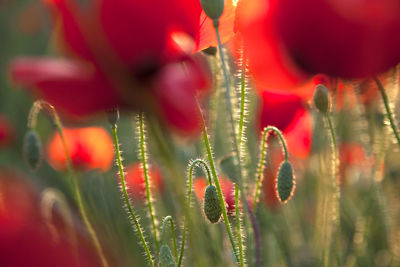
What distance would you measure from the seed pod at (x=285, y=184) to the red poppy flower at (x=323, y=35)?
10 centimetres

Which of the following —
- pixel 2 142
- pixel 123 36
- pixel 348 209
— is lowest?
pixel 348 209

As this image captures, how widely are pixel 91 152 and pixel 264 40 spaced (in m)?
0.75

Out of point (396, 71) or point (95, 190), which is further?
point (95, 190)

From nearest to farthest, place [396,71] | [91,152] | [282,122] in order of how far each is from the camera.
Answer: [396,71] < [282,122] < [91,152]

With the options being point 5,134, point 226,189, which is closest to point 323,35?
point 226,189

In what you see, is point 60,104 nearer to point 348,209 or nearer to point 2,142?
point 348,209

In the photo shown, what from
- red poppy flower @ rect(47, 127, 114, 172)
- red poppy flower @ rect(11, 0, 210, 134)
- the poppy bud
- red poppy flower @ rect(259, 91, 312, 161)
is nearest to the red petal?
red poppy flower @ rect(11, 0, 210, 134)

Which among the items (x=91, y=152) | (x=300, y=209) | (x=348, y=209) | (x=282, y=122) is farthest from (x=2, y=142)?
(x=282, y=122)

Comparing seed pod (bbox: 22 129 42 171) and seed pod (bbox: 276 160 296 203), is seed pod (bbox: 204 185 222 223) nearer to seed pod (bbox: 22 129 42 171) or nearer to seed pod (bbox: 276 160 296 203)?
seed pod (bbox: 276 160 296 203)

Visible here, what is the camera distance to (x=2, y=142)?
1.62 m

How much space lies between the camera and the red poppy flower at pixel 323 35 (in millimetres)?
574

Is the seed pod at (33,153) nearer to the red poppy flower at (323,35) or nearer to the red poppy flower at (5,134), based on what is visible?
the red poppy flower at (323,35)

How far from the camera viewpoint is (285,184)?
644mm

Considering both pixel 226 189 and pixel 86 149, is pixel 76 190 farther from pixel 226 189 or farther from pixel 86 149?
pixel 86 149
